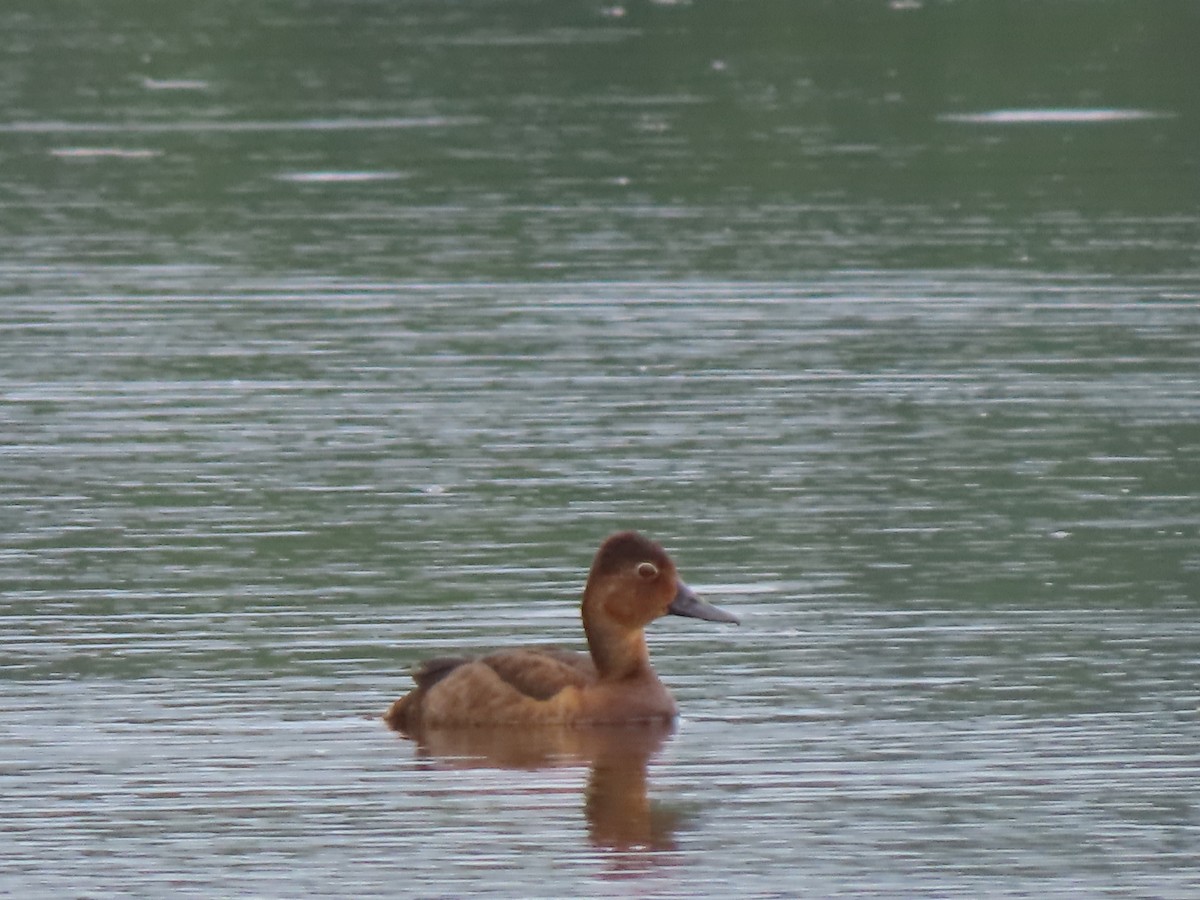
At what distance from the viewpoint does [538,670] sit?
484 inches

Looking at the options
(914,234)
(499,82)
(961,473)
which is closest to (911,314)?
(914,234)

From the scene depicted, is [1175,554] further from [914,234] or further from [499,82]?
[499,82]

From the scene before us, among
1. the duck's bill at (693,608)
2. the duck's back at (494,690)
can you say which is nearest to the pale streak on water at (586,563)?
the duck's back at (494,690)

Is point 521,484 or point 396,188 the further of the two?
point 396,188

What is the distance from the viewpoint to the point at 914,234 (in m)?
25.3

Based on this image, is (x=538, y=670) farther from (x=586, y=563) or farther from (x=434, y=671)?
(x=586, y=563)

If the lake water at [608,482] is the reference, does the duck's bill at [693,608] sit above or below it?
above

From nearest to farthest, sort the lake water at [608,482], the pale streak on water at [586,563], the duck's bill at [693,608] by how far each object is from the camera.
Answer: the pale streak on water at [586,563]
the lake water at [608,482]
the duck's bill at [693,608]

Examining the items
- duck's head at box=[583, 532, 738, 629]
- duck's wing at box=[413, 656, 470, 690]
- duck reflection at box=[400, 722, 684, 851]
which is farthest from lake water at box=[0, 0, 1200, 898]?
duck's head at box=[583, 532, 738, 629]

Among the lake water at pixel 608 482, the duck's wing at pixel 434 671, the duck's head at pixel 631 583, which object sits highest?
the duck's head at pixel 631 583

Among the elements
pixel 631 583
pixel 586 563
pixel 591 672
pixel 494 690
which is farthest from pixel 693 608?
pixel 586 563

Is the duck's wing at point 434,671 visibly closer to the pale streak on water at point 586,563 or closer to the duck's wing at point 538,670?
the duck's wing at point 538,670

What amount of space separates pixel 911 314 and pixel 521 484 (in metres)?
6.02

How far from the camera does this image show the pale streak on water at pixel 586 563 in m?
10.5
